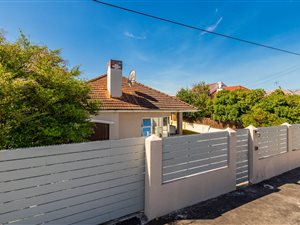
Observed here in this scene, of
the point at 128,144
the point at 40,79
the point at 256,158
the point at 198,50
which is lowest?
the point at 256,158

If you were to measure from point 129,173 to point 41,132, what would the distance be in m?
2.13

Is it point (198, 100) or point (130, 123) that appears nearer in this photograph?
point (130, 123)

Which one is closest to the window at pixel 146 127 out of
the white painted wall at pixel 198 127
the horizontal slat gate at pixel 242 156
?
the horizontal slat gate at pixel 242 156

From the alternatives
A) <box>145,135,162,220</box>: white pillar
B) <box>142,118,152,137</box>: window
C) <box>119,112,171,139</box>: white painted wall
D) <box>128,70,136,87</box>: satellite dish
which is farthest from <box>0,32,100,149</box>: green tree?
<box>128,70,136,87</box>: satellite dish

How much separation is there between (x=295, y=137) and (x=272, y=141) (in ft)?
6.64

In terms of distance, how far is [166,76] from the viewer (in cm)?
2802

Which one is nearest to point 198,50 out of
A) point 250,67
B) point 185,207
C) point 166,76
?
point 166,76

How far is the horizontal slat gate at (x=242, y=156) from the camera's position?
22.5 ft

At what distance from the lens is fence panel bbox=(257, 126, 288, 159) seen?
7.45 meters

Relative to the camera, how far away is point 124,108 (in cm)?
1248

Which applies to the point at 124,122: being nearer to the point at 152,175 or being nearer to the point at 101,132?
the point at 101,132

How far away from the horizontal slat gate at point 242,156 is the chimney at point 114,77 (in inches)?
348

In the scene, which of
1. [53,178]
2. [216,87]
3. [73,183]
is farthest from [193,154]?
[216,87]

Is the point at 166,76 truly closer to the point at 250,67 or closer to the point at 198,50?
the point at 198,50
